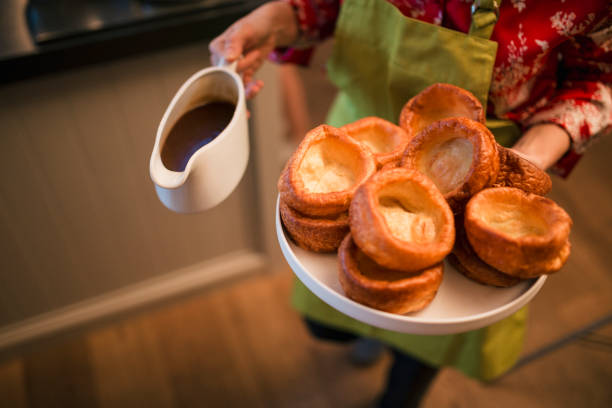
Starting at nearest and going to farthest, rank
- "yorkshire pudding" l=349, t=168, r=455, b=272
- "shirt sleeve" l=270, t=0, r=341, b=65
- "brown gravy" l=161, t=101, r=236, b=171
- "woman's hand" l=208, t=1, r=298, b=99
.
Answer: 1. "yorkshire pudding" l=349, t=168, r=455, b=272
2. "brown gravy" l=161, t=101, r=236, b=171
3. "woman's hand" l=208, t=1, r=298, b=99
4. "shirt sleeve" l=270, t=0, r=341, b=65

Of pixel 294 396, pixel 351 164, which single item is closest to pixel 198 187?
pixel 351 164

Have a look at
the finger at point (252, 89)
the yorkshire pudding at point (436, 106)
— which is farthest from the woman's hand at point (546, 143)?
the finger at point (252, 89)

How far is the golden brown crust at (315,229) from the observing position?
1.83ft

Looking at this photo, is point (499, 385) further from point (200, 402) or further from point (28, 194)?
point (28, 194)

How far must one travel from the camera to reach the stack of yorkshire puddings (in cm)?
52

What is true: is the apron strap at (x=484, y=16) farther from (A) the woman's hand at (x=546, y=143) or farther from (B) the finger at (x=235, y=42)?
(B) the finger at (x=235, y=42)

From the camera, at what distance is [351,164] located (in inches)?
23.6

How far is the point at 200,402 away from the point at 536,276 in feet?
4.23

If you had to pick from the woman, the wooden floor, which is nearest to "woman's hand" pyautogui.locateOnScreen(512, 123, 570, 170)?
the woman

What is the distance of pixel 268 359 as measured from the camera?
1.64m

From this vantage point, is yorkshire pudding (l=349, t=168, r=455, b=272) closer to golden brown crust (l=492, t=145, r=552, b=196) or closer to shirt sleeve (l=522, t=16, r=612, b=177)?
golden brown crust (l=492, t=145, r=552, b=196)

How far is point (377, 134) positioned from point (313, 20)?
0.34 m

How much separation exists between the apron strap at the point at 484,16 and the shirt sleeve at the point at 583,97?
16 centimetres

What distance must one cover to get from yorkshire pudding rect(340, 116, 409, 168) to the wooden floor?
106 centimetres
